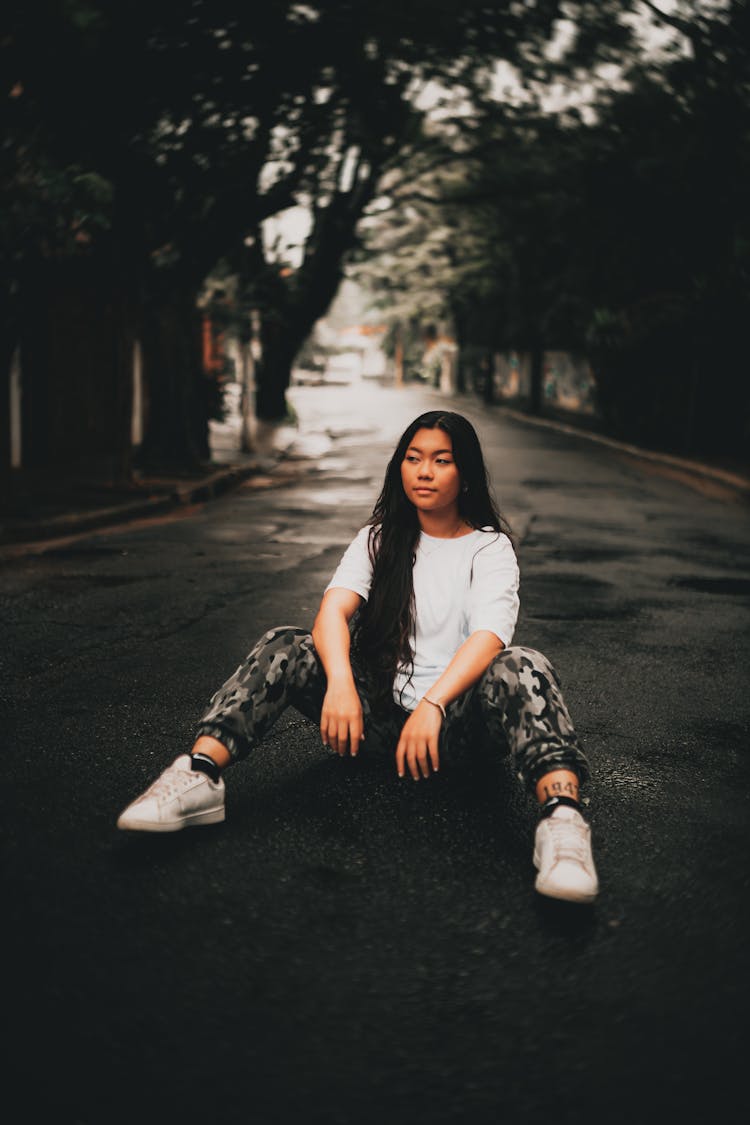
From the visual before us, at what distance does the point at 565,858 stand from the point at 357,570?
1275 mm

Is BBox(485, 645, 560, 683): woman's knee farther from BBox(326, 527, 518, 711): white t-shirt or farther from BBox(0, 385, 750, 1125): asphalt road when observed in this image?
BBox(0, 385, 750, 1125): asphalt road

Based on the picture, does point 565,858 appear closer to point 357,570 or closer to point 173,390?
point 357,570

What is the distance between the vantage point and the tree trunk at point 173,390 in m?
18.1

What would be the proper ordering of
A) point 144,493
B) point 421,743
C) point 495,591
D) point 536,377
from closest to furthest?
point 421,743
point 495,591
point 144,493
point 536,377

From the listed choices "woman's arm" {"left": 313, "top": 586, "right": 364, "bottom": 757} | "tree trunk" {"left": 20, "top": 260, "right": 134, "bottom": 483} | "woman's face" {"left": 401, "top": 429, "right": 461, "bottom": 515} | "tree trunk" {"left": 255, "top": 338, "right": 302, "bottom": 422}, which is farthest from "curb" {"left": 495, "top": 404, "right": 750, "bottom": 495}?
"woman's arm" {"left": 313, "top": 586, "right": 364, "bottom": 757}

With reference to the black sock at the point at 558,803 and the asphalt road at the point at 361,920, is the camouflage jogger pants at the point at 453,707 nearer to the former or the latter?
the black sock at the point at 558,803

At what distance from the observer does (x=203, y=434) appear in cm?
1950

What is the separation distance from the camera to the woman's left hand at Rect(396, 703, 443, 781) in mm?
3453

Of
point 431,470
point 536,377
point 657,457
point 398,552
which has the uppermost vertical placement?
point 536,377

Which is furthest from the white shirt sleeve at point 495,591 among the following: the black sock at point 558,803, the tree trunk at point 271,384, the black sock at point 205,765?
the tree trunk at point 271,384

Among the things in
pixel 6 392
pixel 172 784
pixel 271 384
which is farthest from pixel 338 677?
pixel 271 384

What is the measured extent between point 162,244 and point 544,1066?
50.3 ft

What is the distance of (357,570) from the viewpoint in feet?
13.2

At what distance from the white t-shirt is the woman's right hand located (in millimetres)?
339
